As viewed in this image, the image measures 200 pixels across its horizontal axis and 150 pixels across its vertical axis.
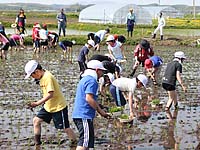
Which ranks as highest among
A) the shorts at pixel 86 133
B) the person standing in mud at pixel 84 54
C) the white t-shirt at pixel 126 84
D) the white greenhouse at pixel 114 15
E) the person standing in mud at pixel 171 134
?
the white greenhouse at pixel 114 15

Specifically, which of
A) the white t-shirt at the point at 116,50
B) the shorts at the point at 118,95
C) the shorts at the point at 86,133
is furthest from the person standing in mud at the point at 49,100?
the white t-shirt at the point at 116,50

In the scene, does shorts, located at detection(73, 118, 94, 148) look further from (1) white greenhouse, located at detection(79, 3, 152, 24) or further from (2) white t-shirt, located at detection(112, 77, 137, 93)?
(1) white greenhouse, located at detection(79, 3, 152, 24)

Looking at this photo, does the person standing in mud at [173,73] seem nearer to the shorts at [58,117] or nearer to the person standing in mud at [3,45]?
the shorts at [58,117]

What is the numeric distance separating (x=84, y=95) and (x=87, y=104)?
0.13 meters

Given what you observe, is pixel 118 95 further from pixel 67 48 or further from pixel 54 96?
pixel 67 48

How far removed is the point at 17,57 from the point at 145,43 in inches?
286

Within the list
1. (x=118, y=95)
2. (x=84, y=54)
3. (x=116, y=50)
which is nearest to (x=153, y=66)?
(x=116, y=50)

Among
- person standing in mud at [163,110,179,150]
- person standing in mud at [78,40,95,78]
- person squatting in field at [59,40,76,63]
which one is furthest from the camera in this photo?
person squatting in field at [59,40,76,63]

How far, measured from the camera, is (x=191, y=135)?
8336 mm

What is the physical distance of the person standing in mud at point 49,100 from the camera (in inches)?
271

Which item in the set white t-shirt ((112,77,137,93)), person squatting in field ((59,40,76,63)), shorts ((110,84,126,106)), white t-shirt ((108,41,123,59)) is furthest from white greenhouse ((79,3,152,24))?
white t-shirt ((112,77,137,93))

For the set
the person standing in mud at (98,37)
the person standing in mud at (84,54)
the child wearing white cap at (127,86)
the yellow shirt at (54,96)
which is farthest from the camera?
the person standing in mud at (98,37)

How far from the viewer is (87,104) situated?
6238 mm

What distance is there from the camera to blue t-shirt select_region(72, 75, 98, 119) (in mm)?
6066
